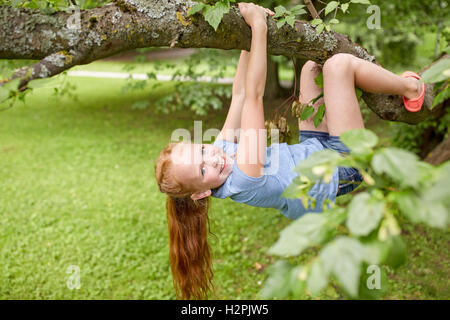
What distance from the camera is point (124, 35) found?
174cm

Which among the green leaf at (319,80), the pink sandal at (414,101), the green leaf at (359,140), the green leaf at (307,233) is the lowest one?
the green leaf at (307,233)

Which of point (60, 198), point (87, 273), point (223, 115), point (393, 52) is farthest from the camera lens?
point (393, 52)

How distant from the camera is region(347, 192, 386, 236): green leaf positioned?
76 cm

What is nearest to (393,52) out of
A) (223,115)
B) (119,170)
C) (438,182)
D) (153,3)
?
(223,115)

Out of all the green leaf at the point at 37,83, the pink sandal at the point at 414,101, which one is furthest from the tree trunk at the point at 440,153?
the green leaf at the point at 37,83

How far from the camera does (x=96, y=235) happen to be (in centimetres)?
472

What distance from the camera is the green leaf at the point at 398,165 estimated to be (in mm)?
762

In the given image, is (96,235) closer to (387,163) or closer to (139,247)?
(139,247)

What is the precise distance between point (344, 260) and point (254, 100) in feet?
4.07

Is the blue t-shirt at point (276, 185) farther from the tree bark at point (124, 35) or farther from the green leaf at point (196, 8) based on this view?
the green leaf at point (196, 8)

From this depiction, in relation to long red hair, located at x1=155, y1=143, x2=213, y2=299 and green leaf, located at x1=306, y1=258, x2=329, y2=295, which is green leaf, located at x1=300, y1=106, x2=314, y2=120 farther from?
green leaf, located at x1=306, y1=258, x2=329, y2=295

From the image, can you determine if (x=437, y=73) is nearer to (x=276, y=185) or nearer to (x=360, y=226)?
(x=360, y=226)

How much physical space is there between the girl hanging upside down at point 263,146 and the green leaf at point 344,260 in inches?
42.3

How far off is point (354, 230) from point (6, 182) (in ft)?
21.9
